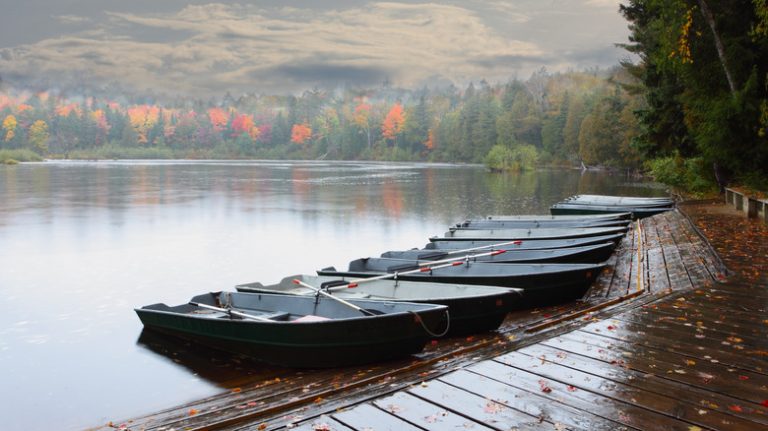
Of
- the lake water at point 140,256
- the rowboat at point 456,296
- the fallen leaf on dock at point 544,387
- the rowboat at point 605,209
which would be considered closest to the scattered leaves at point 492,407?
the fallen leaf on dock at point 544,387

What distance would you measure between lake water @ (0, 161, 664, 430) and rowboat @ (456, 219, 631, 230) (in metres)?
4.35

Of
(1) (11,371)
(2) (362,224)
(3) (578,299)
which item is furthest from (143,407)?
(2) (362,224)

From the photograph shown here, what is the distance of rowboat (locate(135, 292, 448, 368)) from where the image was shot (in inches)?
279

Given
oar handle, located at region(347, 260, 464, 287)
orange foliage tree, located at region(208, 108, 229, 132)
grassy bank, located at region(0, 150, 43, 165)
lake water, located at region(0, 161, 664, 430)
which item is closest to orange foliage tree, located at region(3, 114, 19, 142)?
grassy bank, located at region(0, 150, 43, 165)

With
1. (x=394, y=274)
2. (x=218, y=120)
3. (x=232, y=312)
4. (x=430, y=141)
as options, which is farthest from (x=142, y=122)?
(x=394, y=274)

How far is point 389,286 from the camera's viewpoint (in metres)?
9.22

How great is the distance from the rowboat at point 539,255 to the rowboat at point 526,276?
52 cm

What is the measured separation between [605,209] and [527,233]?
838cm

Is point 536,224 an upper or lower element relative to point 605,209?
lower

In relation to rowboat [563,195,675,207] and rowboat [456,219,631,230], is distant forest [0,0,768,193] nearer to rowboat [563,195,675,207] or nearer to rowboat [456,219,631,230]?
rowboat [563,195,675,207]

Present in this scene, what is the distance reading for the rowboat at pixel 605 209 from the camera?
21188mm

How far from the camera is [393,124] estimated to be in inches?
4759

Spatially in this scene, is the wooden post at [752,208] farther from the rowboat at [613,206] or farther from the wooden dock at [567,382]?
the wooden dock at [567,382]

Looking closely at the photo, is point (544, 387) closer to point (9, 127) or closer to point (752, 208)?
point (752, 208)
